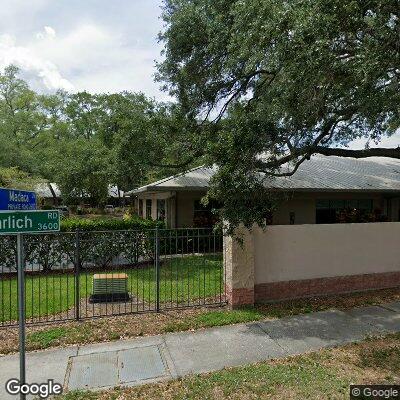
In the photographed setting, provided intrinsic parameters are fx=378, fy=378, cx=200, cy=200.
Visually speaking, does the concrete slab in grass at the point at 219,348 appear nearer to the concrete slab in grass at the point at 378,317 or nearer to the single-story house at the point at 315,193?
the concrete slab in grass at the point at 378,317

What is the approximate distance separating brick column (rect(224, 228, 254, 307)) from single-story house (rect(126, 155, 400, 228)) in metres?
7.49

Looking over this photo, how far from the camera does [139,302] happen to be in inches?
335

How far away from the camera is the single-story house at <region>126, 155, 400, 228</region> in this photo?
1648 centimetres

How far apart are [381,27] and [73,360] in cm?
710

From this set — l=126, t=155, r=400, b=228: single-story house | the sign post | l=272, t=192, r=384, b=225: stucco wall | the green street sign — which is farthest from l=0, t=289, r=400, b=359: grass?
l=272, t=192, r=384, b=225: stucco wall

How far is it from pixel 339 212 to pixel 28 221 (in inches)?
715

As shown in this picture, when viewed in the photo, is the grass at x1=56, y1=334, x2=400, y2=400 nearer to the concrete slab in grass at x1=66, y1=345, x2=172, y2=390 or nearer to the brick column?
the concrete slab in grass at x1=66, y1=345, x2=172, y2=390

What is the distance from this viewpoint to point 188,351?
5770mm

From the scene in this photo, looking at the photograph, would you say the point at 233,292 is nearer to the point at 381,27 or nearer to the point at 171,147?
the point at 381,27

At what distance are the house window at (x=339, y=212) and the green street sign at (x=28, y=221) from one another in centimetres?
1707

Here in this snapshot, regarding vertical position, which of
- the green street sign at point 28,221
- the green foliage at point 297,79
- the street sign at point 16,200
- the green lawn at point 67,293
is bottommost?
the green lawn at point 67,293

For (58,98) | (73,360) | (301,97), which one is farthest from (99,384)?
(58,98)

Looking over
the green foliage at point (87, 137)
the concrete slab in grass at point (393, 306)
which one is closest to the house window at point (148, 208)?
the green foliage at point (87, 137)

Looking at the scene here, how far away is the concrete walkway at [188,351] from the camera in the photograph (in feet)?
16.6
